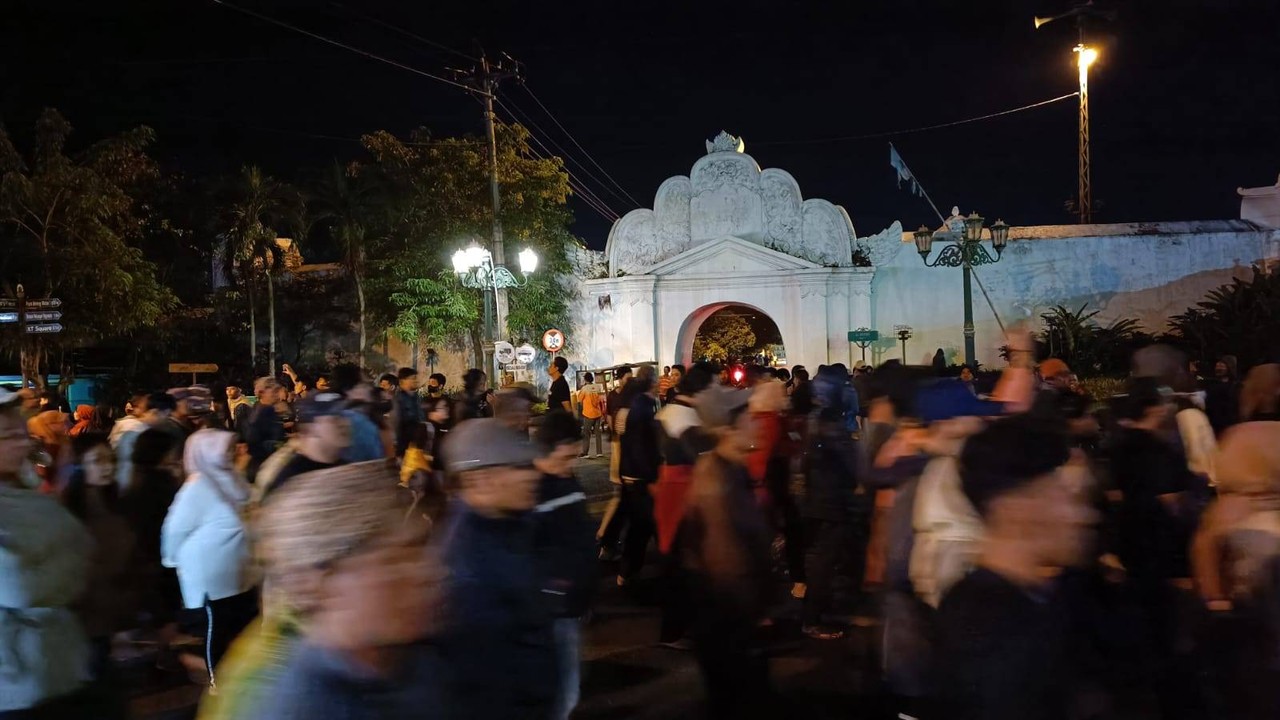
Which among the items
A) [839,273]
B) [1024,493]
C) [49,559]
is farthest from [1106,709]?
[839,273]

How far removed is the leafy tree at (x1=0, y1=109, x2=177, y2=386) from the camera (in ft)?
82.2

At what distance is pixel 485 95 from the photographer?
22562mm

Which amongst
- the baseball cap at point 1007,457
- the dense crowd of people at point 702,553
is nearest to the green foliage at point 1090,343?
the dense crowd of people at point 702,553

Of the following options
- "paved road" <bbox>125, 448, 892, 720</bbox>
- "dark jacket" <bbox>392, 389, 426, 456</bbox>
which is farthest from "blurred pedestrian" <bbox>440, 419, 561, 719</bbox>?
"dark jacket" <bbox>392, 389, 426, 456</bbox>

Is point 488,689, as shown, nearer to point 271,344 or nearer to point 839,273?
point 839,273

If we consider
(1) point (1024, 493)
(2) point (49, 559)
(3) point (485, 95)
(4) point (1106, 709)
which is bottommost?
(4) point (1106, 709)

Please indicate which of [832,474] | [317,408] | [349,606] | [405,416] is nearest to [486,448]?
[349,606]

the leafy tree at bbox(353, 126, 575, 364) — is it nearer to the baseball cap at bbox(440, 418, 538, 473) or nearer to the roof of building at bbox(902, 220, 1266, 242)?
the roof of building at bbox(902, 220, 1266, 242)

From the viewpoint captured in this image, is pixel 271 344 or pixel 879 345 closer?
pixel 879 345

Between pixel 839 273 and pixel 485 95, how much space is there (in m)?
9.34

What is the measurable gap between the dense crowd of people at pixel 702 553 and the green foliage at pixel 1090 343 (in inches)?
638

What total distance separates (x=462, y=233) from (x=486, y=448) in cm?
2429

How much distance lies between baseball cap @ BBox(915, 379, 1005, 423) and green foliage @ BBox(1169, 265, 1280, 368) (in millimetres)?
16405

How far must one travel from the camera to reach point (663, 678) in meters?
6.18
